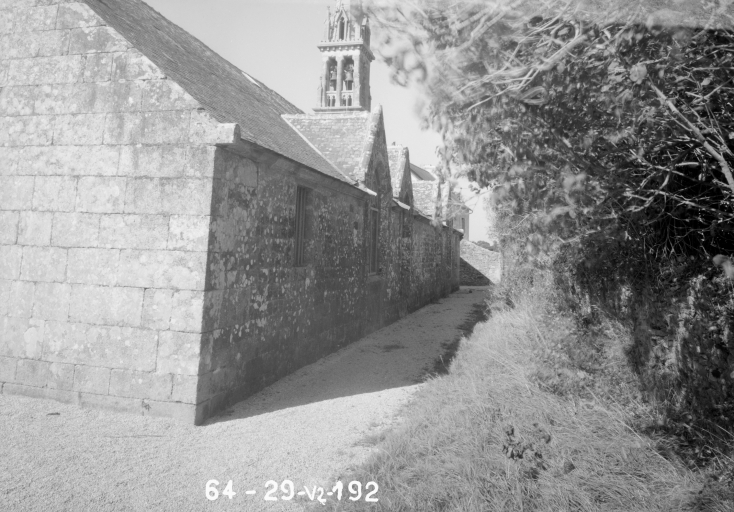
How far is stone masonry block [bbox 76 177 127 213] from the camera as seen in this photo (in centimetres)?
598

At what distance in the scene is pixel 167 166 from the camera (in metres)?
5.84

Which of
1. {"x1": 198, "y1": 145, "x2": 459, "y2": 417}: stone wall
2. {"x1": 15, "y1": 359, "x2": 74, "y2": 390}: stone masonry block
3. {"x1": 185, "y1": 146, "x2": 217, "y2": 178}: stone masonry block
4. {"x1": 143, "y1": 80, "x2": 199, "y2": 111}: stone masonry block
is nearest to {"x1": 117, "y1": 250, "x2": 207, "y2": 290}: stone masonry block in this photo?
{"x1": 198, "y1": 145, "x2": 459, "y2": 417}: stone wall

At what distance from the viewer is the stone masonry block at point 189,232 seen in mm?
5652

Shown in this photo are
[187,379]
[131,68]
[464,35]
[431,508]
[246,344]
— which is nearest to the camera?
[464,35]

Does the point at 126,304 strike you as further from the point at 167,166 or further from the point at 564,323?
the point at 564,323

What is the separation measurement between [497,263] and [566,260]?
27.3 meters

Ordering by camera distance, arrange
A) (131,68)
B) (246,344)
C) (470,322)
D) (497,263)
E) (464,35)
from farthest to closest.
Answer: (497,263) → (470,322) → (246,344) → (131,68) → (464,35)

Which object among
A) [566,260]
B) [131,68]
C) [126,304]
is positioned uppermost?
[131,68]

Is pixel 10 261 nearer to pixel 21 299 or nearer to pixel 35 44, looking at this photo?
pixel 21 299

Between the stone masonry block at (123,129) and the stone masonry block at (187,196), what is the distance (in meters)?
0.71

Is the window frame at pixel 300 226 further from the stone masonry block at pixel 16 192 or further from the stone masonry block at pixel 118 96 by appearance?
the stone masonry block at pixel 16 192

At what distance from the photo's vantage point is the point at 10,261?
250 inches

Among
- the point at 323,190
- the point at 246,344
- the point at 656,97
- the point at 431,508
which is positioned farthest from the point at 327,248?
the point at 656,97

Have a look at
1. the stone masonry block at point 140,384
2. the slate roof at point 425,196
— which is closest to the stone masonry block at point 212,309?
the stone masonry block at point 140,384
